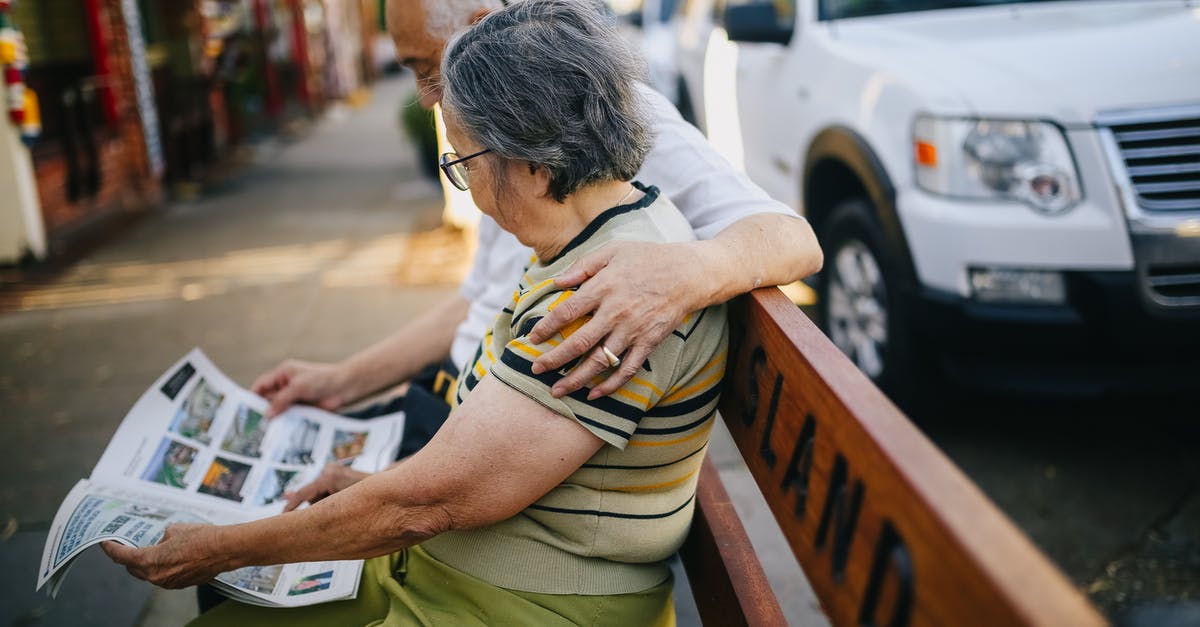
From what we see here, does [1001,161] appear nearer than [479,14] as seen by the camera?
No

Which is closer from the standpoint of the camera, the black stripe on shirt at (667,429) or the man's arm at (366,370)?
the black stripe on shirt at (667,429)

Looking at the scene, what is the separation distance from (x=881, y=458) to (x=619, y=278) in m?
0.49

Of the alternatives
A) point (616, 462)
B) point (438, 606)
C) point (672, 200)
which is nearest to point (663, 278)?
point (616, 462)

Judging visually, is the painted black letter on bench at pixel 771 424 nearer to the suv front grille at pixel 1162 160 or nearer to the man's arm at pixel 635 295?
the man's arm at pixel 635 295

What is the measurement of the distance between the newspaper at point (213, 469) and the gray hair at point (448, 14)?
0.84m

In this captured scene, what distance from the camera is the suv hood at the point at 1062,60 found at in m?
3.15

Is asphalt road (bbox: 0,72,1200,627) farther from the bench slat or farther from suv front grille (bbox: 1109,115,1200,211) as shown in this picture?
suv front grille (bbox: 1109,115,1200,211)

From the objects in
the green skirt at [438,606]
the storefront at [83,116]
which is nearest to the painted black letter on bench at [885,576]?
the green skirt at [438,606]

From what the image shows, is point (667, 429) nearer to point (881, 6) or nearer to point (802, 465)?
point (802, 465)

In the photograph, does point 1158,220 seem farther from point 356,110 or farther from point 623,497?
point 356,110

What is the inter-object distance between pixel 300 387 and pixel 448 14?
879 mm

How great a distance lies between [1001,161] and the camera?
3.20 m

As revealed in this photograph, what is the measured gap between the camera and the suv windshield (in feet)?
13.2

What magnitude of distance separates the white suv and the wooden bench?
6.04 feet
